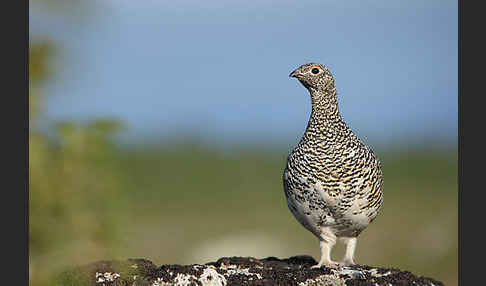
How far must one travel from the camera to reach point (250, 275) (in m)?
4.43

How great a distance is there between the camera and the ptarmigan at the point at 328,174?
185 inches

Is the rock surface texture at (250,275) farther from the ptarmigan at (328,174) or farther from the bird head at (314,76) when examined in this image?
the bird head at (314,76)

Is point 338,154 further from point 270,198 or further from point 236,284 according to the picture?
point 270,198

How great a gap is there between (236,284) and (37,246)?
291 centimetres

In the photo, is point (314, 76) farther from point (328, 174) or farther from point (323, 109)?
point (328, 174)

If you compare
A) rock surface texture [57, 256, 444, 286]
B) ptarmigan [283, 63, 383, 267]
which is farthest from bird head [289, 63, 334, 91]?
rock surface texture [57, 256, 444, 286]

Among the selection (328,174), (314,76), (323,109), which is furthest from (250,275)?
(314,76)

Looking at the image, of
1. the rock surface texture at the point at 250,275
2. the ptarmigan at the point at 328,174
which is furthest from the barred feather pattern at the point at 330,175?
the rock surface texture at the point at 250,275

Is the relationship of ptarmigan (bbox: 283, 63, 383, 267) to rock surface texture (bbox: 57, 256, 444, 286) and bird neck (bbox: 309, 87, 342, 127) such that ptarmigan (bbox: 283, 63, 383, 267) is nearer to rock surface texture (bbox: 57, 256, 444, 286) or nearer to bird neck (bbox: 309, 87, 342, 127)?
bird neck (bbox: 309, 87, 342, 127)

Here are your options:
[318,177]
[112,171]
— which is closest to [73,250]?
[112,171]

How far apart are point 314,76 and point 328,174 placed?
751 millimetres

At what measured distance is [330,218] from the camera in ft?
16.0

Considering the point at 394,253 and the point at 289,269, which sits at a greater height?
the point at 289,269

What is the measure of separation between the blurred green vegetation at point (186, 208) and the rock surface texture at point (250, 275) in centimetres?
98
